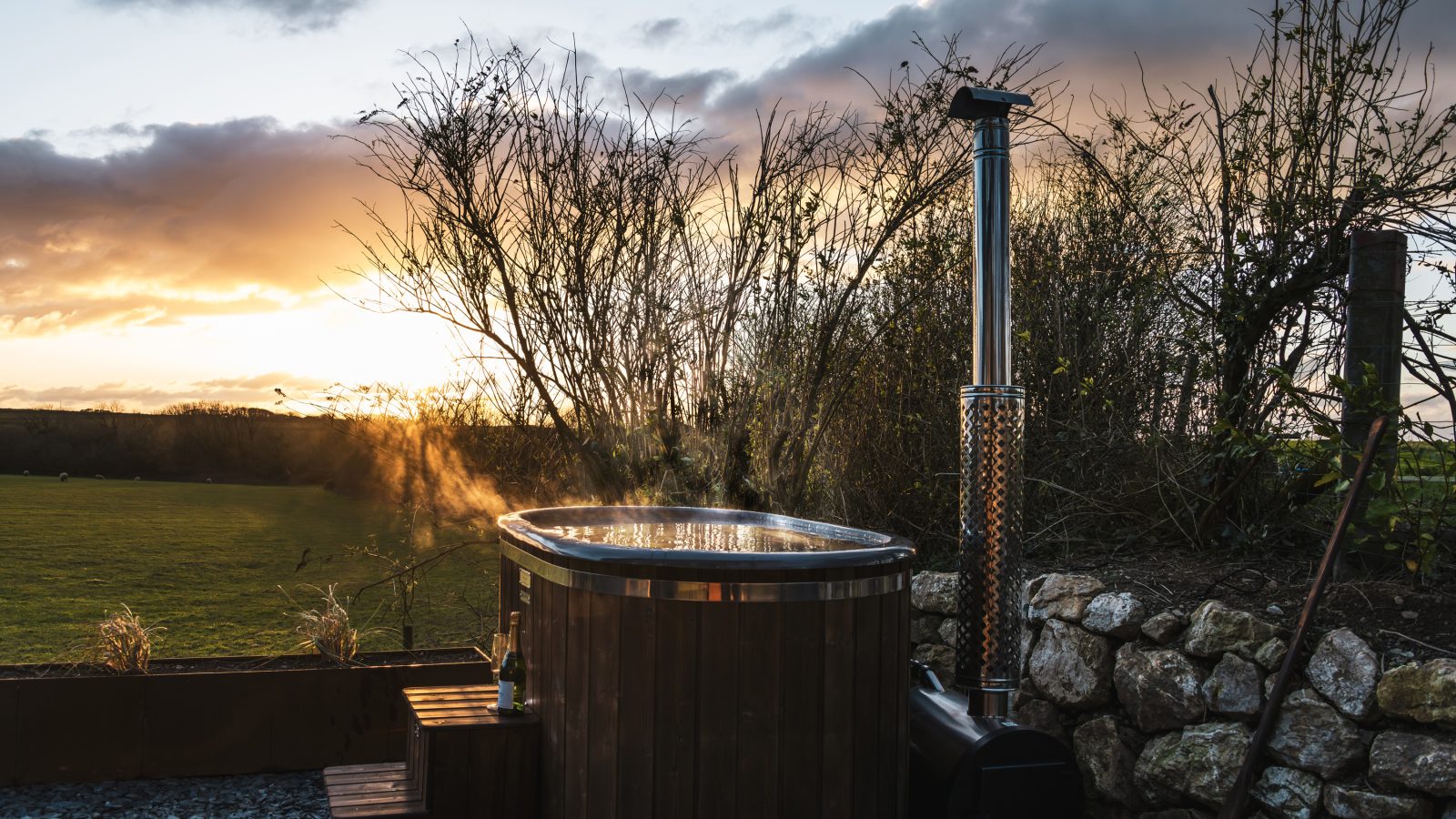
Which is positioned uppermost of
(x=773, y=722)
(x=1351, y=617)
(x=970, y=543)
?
(x=970, y=543)

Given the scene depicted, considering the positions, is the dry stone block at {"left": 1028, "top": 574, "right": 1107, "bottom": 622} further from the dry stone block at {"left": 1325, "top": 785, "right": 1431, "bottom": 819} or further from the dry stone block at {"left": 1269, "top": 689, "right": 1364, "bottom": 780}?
the dry stone block at {"left": 1325, "top": 785, "right": 1431, "bottom": 819}

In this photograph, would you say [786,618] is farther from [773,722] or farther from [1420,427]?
[1420,427]

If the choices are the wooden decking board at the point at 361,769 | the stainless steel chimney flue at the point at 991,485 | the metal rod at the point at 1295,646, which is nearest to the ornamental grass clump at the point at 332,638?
the wooden decking board at the point at 361,769

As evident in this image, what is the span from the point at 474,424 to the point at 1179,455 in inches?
160

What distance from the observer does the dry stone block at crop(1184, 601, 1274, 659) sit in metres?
3.63

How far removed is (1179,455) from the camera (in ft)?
16.4

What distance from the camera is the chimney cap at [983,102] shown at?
3.80 metres

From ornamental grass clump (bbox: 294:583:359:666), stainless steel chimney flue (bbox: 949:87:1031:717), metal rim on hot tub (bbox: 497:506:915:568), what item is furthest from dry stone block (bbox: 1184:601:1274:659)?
ornamental grass clump (bbox: 294:583:359:666)

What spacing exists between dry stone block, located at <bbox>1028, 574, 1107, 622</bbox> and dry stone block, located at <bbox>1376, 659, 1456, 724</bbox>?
3.95 feet

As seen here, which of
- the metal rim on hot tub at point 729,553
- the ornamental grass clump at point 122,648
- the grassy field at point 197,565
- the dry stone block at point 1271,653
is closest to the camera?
the metal rim on hot tub at point 729,553

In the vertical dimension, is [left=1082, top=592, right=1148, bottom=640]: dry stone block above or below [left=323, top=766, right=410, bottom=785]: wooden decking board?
above

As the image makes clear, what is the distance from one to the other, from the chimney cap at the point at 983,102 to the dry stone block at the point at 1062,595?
1885 mm

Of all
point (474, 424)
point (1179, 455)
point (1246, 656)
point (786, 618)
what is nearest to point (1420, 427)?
point (1246, 656)

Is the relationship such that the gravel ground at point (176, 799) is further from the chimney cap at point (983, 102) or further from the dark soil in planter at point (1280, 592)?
the chimney cap at point (983, 102)
